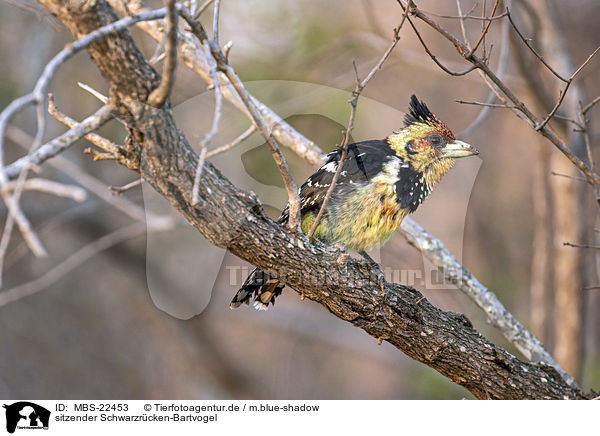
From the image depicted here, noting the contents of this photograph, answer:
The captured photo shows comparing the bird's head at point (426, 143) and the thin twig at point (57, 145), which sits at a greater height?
the bird's head at point (426, 143)

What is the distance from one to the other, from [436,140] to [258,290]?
3.65ft

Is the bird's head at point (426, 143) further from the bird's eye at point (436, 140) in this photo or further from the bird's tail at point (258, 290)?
the bird's tail at point (258, 290)

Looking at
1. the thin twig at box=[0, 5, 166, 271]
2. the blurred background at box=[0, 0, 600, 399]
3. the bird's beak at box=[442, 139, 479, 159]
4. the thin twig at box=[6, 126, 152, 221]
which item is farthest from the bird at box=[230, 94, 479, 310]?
the thin twig at box=[0, 5, 166, 271]

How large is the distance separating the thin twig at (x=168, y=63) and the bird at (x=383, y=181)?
1.12 m

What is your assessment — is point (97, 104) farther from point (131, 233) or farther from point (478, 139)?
point (478, 139)

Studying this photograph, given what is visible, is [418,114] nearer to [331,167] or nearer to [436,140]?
[436,140]

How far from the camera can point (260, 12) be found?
350cm

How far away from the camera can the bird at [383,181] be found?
264 cm

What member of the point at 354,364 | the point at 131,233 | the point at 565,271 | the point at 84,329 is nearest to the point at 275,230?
the point at 131,233

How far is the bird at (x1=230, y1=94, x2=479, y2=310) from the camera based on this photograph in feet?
8.66

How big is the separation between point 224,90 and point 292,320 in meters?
3.77

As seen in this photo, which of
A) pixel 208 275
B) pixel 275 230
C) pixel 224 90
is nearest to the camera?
pixel 275 230
